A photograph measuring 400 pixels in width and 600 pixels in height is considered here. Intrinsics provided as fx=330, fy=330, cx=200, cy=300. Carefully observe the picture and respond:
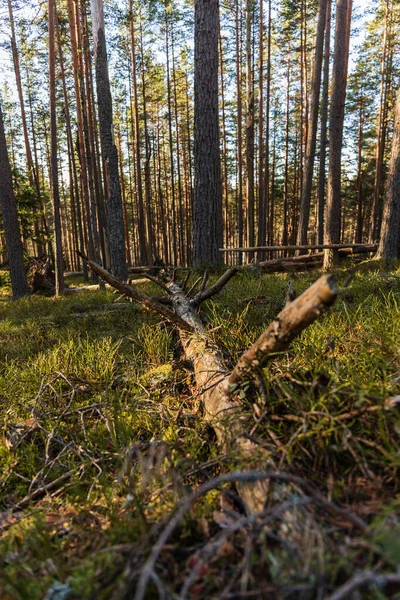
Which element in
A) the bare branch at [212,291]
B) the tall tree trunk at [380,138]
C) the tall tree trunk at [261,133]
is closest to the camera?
the bare branch at [212,291]

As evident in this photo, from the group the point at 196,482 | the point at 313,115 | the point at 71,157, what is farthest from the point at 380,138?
the point at 196,482

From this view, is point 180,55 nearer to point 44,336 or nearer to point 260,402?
point 44,336

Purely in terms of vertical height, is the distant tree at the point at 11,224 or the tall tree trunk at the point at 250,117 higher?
the tall tree trunk at the point at 250,117

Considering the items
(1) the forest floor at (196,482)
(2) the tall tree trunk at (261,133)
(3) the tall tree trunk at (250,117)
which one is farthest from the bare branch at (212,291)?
(2) the tall tree trunk at (261,133)

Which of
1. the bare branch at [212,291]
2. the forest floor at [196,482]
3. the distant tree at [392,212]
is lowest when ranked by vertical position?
the forest floor at [196,482]

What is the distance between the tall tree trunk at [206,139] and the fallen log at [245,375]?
4431mm

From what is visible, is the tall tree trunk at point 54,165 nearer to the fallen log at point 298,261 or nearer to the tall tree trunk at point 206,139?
the tall tree trunk at point 206,139

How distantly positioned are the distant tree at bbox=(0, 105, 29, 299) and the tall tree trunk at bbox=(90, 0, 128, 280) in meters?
2.83

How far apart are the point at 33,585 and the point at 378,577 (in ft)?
3.31

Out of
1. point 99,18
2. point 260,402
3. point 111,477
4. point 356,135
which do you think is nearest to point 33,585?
point 111,477

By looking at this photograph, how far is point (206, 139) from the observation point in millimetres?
7047

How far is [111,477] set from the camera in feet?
6.24

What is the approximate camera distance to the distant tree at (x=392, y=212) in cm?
793

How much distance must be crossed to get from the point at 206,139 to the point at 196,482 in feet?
22.6
